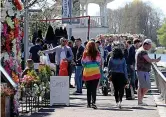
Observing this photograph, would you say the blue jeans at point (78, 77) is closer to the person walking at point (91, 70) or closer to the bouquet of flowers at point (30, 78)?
the person walking at point (91, 70)

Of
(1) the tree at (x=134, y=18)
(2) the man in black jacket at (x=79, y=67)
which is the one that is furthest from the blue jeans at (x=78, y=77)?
(1) the tree at (x=134, y=18)

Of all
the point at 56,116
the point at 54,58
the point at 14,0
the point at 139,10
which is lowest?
the point at 56,116

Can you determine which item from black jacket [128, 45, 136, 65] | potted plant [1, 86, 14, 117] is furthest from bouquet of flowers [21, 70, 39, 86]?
black jacket [128, 45, 136, 65]

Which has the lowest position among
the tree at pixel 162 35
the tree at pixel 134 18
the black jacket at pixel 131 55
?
the black jacket at pixel 131 55

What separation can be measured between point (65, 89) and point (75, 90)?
197 inches

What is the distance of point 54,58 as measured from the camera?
20.3 meters

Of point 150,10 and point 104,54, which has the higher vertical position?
point 150,10

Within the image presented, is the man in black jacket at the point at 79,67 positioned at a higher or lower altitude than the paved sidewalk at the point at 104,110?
higher

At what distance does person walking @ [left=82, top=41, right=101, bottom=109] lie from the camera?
14.3m

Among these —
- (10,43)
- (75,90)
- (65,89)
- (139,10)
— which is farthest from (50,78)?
(139,10)

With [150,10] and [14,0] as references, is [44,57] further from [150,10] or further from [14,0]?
[150,10]

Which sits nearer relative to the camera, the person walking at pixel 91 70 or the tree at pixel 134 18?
the person walking at pixel 91 70

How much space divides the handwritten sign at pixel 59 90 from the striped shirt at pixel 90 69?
644 millimetres

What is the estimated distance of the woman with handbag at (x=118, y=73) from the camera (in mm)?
14523
